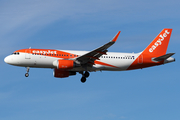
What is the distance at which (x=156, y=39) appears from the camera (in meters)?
52.2

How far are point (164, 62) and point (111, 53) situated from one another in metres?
7.72

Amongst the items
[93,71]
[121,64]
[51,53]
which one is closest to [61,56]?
[51,53]

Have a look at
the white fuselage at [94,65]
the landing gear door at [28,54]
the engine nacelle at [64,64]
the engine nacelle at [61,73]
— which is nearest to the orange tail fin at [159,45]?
the white fuselage at [94,65]

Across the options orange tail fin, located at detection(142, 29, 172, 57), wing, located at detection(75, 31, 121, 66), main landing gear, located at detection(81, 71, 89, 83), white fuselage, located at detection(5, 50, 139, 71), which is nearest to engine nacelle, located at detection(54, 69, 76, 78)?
main landing gear, located at detection(81, 71, 89, 83)

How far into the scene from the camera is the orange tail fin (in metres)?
50.8

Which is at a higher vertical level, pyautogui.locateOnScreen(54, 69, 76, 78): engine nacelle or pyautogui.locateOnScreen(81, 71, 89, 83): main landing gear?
pyautogui.locateOnScreen(54, 69, 76, 78): engine nacelle

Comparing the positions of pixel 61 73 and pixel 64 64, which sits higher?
pixel 64 64

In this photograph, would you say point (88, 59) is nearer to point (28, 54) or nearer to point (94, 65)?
point (94, 65)

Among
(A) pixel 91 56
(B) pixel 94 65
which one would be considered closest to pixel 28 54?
(A) pixel 91 56

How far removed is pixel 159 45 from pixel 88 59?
39.9ft

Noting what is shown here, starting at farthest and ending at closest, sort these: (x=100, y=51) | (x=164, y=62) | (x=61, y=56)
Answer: (x=164, y=62), (x=61, y=56), (x=100, y=51)

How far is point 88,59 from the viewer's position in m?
45.7

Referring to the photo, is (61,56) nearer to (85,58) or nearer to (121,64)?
(85,58)

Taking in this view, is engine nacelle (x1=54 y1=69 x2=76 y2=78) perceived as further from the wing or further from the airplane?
the wing
